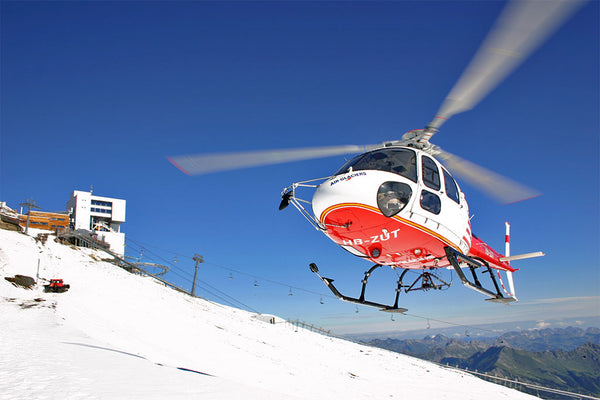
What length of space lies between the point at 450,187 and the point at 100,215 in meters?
70.1

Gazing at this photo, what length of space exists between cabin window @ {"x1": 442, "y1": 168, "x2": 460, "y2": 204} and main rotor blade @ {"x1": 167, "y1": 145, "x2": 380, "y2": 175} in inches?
85.3

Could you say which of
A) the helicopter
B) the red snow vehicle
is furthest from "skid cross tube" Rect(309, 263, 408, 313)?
the red snow vehicle

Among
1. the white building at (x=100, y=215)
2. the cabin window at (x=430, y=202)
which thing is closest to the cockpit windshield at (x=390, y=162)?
the cabin window at (x=430, y=202)

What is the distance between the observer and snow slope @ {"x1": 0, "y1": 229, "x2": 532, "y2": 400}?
7.34 m

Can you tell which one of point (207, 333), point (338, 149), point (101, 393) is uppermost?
point (338, 149)

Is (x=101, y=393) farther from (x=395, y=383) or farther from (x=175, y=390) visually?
(x=395, y=383)

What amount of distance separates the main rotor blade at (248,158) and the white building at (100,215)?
2274 inches

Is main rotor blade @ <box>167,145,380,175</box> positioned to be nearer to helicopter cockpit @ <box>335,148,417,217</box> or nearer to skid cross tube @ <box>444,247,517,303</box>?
helicopter cockpit @ <box>335,148,417,217</box>

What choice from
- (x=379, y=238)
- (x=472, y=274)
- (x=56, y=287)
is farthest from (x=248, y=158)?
(x=56, y=287)

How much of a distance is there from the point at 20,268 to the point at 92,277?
559 centimetres

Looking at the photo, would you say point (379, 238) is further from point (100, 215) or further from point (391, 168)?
point (100, 215)

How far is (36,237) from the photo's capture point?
1641 inches

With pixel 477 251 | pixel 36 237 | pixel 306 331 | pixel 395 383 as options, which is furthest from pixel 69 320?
pixel 36 237

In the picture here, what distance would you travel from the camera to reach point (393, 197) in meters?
8.68
